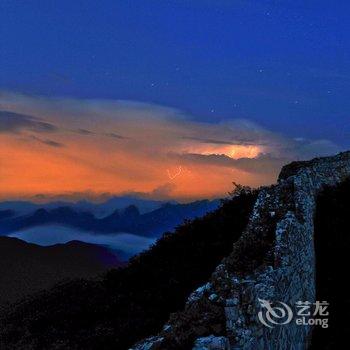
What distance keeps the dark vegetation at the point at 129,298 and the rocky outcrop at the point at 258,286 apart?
4432mm

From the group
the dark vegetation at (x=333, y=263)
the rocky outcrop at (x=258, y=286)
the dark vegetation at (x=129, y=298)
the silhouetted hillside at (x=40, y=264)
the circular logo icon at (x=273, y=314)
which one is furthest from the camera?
the silhouetted hillside at (x=40, y=264)

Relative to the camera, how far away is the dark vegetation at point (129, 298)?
1619 cm

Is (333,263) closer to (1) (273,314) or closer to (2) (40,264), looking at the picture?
(1) (273,314)

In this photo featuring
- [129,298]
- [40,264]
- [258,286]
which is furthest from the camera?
[40,264]

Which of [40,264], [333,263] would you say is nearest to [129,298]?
[333,263]

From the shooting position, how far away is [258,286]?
10.6m

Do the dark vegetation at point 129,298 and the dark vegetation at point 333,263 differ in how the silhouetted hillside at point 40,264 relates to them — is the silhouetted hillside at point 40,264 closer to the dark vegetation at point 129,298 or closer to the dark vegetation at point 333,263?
the dark vegetation at point 129,298

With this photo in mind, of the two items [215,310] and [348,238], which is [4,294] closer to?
[348,238]

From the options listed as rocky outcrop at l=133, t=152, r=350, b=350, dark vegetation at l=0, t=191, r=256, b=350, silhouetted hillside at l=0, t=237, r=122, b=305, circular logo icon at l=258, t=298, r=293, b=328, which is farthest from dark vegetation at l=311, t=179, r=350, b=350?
silhouetted hillside at l=0, t=237, r=122, b=305

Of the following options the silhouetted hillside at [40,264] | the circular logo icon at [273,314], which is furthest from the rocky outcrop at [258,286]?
the silhouetted hillside at [40,264]

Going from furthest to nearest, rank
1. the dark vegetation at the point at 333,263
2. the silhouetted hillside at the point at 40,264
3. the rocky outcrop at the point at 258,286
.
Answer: the silhouetted hillside at the point at 40,264
the dark vegetation at the point at 333,263
the rocky outcrop at the point at 258,286

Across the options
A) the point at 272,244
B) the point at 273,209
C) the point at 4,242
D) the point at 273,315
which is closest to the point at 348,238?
the point at 273,209

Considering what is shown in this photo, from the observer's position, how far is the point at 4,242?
37.6 metres

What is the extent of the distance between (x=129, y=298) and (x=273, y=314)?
9260 mm
